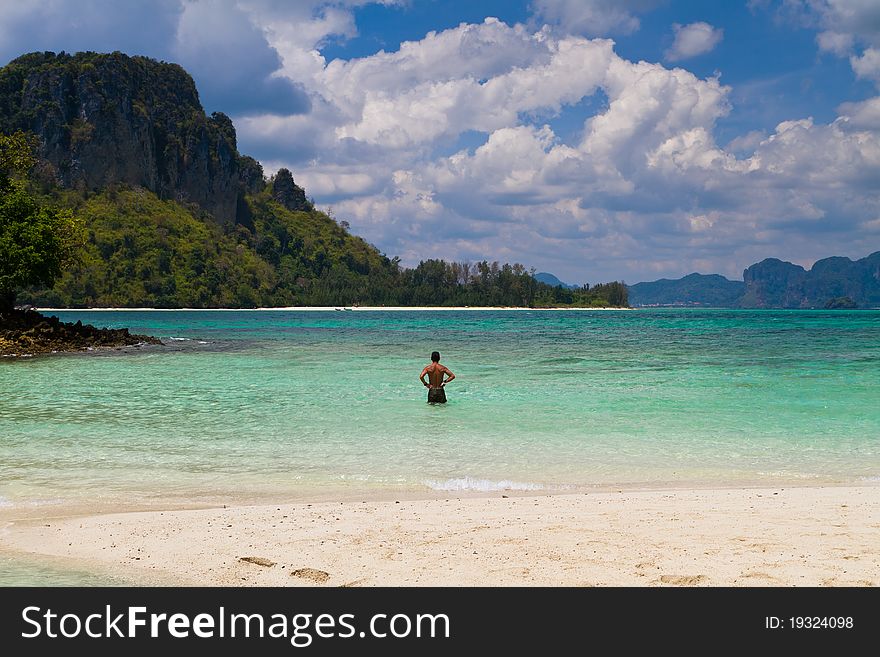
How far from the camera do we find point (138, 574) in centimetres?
704

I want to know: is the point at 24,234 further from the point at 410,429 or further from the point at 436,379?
the point at 410,429

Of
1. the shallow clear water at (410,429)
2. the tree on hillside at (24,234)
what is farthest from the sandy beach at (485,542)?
the tree on hillside at (24,234)

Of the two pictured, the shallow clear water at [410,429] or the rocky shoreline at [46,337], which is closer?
the shallow clear water at [410,429]

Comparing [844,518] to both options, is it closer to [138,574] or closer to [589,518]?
[589,518]

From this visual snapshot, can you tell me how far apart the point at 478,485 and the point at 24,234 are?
152 feet

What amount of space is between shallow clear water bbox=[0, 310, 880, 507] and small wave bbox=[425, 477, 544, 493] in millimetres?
51

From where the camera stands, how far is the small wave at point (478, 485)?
1178cm

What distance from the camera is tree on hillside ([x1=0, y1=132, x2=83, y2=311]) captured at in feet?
152

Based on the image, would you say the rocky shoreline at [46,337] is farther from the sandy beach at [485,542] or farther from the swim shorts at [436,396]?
the sandy beach at [485,542]

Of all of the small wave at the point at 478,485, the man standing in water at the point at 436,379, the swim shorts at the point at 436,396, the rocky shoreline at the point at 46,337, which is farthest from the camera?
the rocky shoreline at the point at 46,337

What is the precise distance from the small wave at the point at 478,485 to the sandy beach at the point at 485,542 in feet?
4.32

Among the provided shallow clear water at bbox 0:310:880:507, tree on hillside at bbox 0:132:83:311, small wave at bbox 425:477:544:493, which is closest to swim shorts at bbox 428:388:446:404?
shallow clear water at bbox 0:310:880:507

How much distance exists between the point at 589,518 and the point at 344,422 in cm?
1022

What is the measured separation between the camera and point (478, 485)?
1196 cm
